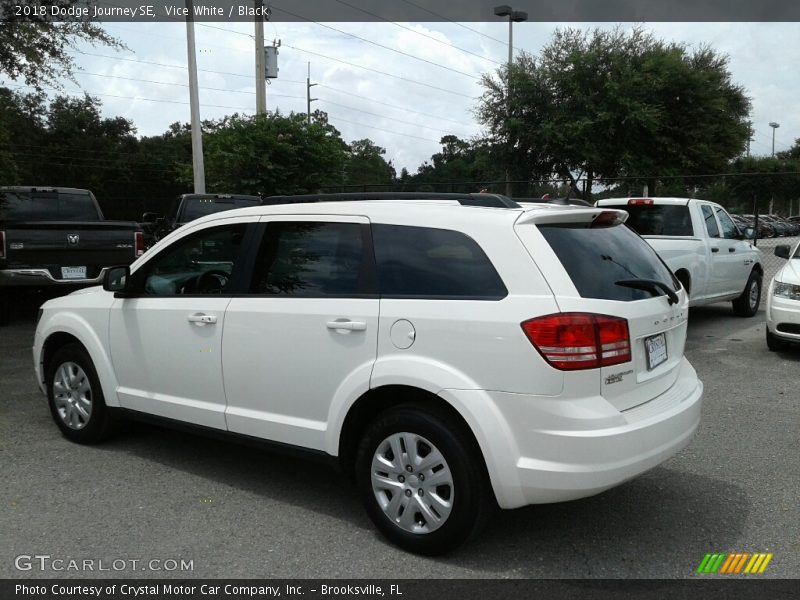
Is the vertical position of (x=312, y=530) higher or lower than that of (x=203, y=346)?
lower

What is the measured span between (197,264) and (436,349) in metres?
2.11

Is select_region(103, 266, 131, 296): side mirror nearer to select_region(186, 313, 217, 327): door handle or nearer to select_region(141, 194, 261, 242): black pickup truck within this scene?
select_region(186, 313, 217, 327): door handle

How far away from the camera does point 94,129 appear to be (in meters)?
62.9

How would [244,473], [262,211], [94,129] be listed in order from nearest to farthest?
[262,211], [244,473], [94,129]

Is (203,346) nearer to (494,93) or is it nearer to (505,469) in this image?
(505,469)

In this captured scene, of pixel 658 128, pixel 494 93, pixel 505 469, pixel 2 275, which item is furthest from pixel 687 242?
pixel 494 93

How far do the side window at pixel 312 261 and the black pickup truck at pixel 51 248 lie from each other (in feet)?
19.9

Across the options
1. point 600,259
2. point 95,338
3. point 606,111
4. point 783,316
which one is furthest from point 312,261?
point 606,111

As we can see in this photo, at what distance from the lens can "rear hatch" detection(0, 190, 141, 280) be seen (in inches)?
396

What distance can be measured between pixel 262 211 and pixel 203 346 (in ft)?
2.98

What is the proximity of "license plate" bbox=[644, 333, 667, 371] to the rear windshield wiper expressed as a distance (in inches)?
9.1

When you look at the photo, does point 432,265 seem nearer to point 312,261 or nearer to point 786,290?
point 312,261

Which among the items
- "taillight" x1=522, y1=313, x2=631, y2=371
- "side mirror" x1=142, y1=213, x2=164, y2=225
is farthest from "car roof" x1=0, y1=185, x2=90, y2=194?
"taillight" x1=522, y1=313, x2=631, y2=371

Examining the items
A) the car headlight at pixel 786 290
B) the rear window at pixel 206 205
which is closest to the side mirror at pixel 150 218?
the rear window at pixel 206 205
